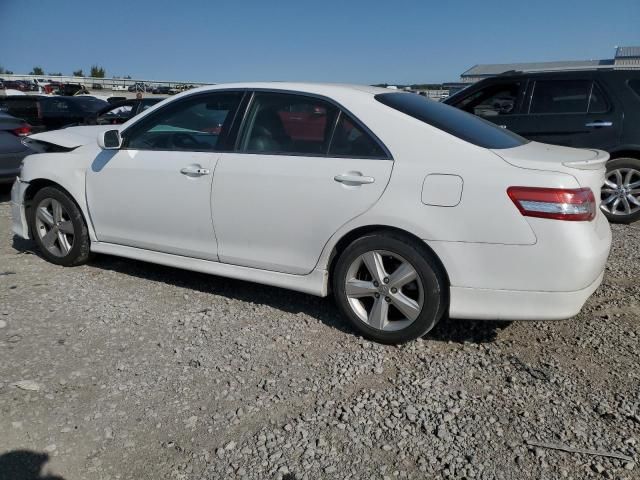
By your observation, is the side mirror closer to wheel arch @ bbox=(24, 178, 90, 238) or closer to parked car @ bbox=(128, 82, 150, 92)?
wheel arch @ bbox=(24, 178, 90, 238)

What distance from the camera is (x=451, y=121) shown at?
3.39 meters

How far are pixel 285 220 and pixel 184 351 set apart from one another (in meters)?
1.02

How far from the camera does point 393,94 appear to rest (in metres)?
3.65

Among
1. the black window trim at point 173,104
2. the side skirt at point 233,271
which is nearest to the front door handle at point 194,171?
the black window trim at point 173,104

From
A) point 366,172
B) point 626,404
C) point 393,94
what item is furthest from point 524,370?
point 393,94

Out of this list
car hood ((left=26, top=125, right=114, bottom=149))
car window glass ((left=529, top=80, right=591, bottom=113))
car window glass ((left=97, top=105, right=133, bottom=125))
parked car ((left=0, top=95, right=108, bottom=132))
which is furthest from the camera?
parked car ((left=0, top=95, right=108, bottom=132))

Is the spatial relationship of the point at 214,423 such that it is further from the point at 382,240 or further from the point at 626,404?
the point at 626,404

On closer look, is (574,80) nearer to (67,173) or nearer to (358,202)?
(358,202)

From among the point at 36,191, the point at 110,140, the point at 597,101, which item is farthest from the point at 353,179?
the point at 597,101

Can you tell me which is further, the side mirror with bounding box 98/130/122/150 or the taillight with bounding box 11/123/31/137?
the taillight with bounding box 11/123/31/137

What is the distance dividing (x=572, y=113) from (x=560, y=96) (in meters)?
0.26

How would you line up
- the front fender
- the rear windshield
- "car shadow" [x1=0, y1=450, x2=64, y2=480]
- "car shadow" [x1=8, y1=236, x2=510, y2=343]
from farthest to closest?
the front fender
"car shadow" [x1=8, y1=236, x2=510, y2=343]
the rear windshield
"car shadow" [x1=0, y1=450, x2=64, y2=480]

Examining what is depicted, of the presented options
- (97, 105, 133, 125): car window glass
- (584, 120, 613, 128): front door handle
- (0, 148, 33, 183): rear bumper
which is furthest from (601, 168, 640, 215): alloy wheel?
(97, 105, 133, 125): car window glass

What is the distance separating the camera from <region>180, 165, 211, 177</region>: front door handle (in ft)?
12.0
